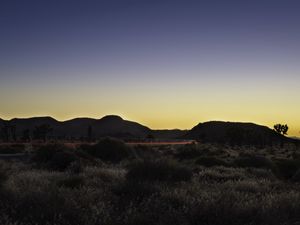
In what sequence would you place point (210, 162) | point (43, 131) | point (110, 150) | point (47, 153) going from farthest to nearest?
point (43, 131) < point (110, 150) < point (47, 153) < point (210, 162)

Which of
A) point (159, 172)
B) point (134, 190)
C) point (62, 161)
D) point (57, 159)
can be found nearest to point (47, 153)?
point (57, 159)

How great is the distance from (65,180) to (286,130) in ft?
252

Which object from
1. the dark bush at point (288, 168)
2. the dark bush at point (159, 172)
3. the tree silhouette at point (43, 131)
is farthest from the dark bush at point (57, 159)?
the tree silhouette at point (43, 131)

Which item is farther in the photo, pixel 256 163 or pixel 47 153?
pixel 47 153

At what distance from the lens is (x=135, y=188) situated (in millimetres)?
10922

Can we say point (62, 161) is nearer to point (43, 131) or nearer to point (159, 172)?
point (159, 172)

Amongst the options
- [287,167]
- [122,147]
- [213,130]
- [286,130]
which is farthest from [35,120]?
[287,167]

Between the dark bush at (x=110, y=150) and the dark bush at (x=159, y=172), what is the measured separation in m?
15.1

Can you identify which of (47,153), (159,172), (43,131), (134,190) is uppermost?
(43,131)

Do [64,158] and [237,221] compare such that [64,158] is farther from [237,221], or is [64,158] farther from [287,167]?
[237,221]

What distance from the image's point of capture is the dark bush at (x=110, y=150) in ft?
98.6

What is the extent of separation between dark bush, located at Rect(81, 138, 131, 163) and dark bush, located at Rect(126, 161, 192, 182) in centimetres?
1508

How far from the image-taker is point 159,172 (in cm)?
1402

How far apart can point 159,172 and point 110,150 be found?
56.3 ft
